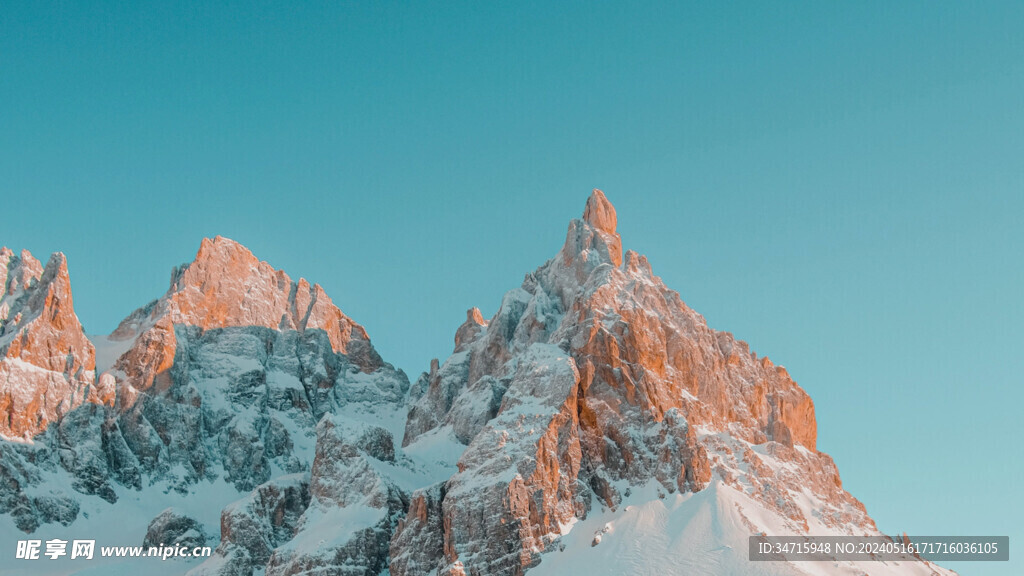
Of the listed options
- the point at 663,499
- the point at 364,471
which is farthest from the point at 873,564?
the point at 364,471

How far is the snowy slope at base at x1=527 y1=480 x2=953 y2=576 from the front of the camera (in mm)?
168125

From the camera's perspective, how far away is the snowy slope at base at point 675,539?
168125 millimetres

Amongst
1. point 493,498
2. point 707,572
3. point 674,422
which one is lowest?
point 707,572

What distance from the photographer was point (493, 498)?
172 metres

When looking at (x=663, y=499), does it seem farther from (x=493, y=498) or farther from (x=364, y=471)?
(x=364, y=471)

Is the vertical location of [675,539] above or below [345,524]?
below

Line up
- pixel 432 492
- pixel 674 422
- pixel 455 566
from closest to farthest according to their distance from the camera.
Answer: pixel 455 566 → pixel 432 492 → pixel 674 422

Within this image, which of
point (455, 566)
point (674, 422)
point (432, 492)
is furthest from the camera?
point (674, 422)

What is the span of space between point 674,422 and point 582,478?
725 inches

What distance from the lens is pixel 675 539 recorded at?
175 m

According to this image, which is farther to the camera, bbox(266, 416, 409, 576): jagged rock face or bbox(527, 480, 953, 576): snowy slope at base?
bbox(266, 416, 409, 576): jagged rock face

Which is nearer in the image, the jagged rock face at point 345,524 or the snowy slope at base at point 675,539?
the snowy slope at base at point 675,539

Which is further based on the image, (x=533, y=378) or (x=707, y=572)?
(x=533, y=378)

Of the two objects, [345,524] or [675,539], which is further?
[345,524]
